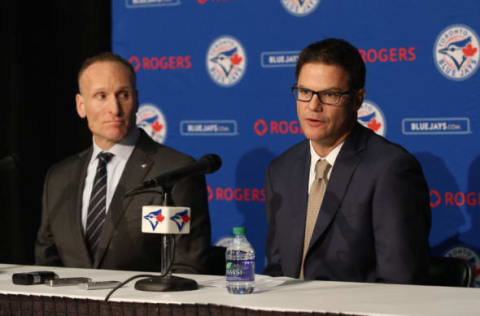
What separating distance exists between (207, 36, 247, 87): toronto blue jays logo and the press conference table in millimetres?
2082

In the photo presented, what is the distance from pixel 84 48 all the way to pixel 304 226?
2498mm

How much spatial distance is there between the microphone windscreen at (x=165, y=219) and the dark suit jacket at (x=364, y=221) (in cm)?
91

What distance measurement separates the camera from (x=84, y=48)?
493 centimetres

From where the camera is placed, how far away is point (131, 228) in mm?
3432

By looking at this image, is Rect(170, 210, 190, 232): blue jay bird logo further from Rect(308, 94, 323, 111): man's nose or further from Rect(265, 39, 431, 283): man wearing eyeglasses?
Rect(308, 94, 323, 111): man's nose

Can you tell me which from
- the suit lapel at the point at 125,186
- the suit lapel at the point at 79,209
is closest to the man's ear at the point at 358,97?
the suit lapel at the point at 125,186

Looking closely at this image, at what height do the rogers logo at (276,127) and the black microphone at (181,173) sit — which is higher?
the rogers logo at (276,127)

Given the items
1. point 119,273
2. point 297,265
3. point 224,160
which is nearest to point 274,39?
point 224,160

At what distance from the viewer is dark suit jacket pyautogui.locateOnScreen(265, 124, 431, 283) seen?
2.91 metres

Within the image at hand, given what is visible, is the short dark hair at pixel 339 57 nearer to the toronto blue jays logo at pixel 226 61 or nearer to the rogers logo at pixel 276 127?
the rogers logo at pixel 276 127

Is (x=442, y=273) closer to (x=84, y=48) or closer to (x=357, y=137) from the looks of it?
(x=357, y=137)

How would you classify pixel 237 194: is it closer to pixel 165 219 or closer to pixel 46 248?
pixel 46 248

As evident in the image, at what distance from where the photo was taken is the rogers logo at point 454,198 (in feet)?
12.5

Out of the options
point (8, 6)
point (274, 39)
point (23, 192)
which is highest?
point (8, 6)
